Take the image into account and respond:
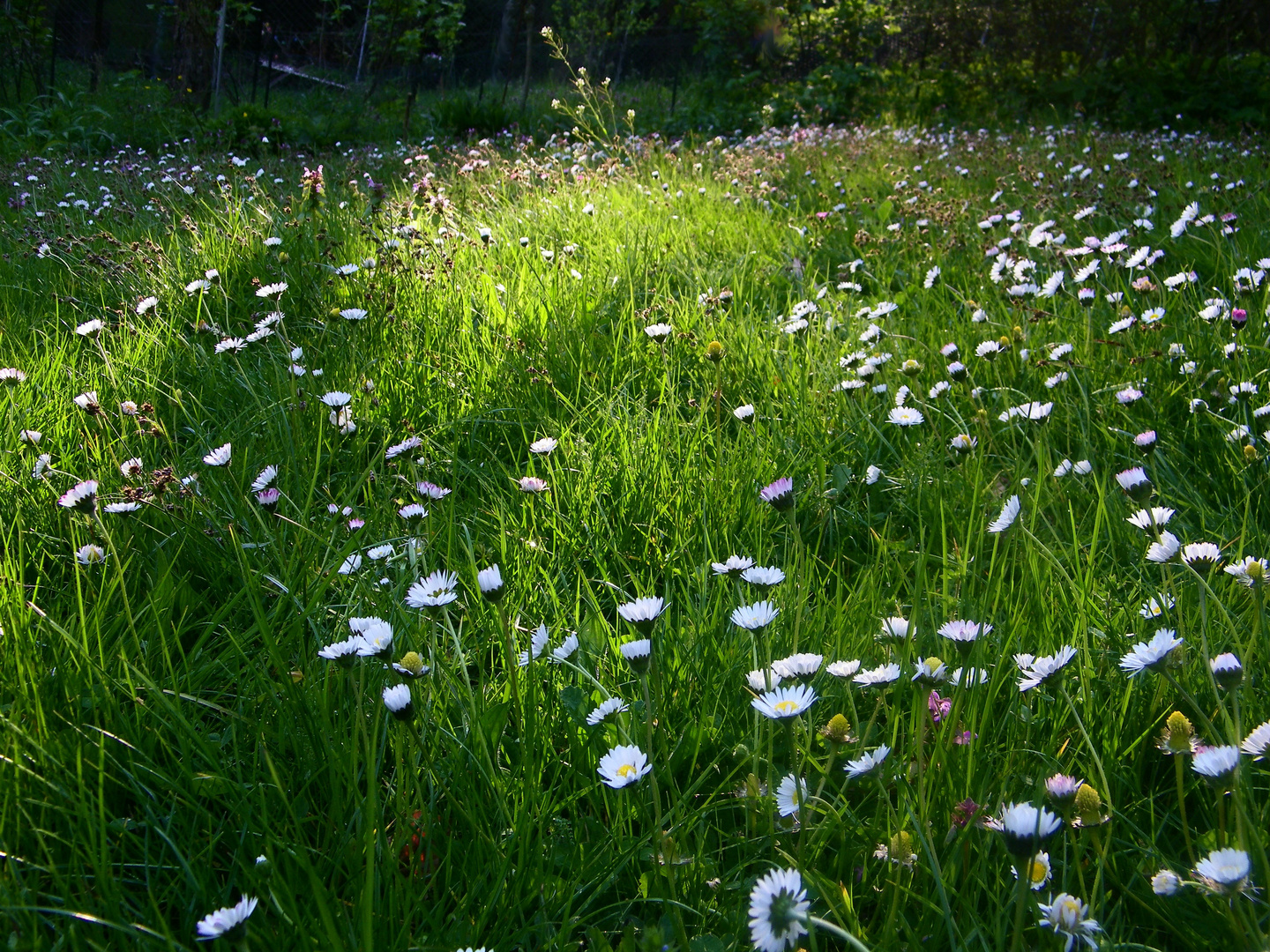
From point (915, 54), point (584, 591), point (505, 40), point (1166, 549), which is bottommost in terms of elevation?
point (584, 591)

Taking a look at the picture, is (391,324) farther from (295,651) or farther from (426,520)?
(295,651)

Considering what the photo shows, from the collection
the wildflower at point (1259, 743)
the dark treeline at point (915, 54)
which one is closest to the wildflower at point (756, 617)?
the wildflower at point (1259, 743)

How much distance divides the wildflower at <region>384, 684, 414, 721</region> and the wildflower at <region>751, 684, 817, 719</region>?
0.42 metres

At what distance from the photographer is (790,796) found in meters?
1.03

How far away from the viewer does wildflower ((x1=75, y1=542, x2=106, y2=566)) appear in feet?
4.97

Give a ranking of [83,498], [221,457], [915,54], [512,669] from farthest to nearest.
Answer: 1. [915,54]
2. [221,457]
3. [83,498]
4. [512,669]

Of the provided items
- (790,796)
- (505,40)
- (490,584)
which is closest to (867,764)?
(790,796)

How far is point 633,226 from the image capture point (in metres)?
3.93

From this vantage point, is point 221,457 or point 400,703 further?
point 221,457

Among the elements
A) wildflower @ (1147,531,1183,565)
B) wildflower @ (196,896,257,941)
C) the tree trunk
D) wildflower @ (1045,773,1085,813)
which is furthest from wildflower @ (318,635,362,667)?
the tree trunk

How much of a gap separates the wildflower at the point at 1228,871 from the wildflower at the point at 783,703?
0.38m

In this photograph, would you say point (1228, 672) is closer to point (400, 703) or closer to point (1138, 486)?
point (1138, 486)

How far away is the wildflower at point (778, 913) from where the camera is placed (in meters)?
0.70

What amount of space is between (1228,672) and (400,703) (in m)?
0.95
